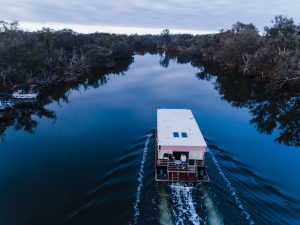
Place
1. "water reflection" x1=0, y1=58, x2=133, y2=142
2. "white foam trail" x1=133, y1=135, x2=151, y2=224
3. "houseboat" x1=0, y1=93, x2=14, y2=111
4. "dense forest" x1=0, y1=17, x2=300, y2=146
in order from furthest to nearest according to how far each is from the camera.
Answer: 1. "houseboat" x1=0, y1=93, x2=14, y2=111
2. "dense forest" x1=0, y1=17, x2=300, y2=146
3. "water reflection" x1=0, y1=58, x2=133, y2=142
4. "white foam trail" x1=133, y1=135, x2=151, y2=224

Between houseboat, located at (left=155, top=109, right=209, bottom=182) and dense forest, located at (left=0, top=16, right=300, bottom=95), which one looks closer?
houseboat, located at (left=155, top=109, right=209, bottom=182)

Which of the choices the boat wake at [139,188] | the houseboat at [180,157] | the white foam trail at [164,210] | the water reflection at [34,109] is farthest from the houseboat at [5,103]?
the white foam trail at [164,210]

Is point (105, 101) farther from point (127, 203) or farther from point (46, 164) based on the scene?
point (127, 203)

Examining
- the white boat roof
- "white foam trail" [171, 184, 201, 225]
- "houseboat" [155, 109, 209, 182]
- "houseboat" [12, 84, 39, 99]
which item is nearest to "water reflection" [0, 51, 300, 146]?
"houseboat" [12, 84, 39, 99]

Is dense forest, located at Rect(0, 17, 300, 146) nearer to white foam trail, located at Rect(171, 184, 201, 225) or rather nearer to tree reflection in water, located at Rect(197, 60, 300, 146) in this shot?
tree reflection in water, located at Rect(197, 60, 300, 146)

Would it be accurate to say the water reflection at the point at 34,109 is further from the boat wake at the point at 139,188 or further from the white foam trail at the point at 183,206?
the white foam trail at the point at 183,206

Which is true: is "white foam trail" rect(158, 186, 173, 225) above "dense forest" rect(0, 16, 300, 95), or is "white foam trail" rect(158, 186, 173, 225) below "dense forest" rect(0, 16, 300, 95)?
below
